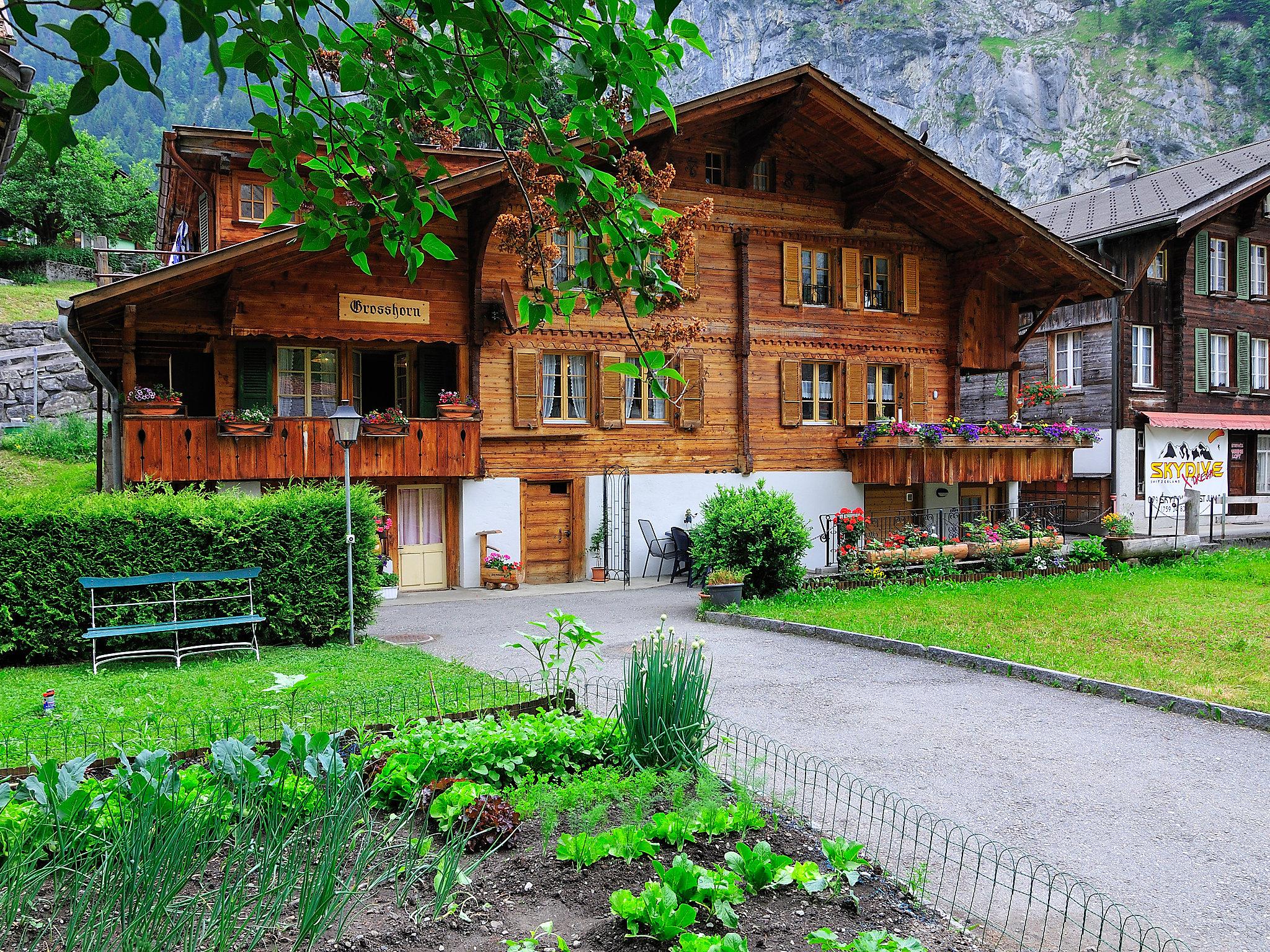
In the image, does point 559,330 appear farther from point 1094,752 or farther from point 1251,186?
point 1251,186

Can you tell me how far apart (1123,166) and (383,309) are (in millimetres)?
29668

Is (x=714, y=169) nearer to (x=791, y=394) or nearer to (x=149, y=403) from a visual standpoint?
(x=791, y=394)

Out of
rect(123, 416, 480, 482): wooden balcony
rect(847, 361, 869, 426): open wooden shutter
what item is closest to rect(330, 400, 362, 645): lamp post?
rect(123, 416, 480, 482): wooden balcony

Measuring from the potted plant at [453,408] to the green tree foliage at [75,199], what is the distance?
1382 inches

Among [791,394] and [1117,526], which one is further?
[791,394]

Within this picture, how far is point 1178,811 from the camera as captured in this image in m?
5.95

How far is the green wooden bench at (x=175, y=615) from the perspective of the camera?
33.8 feet

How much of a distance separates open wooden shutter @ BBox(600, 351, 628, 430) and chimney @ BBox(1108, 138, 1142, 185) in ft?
80.5

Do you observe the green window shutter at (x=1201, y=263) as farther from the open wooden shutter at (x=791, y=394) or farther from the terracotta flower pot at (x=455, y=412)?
the terracotta flower pot at (x=455, y=412)

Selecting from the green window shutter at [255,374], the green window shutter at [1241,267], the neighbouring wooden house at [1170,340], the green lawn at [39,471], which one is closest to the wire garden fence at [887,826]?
the green window shutter at [255,374]

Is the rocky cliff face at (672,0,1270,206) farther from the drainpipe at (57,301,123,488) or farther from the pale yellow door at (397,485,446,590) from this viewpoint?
the drainpipe at (57,301,123,488)

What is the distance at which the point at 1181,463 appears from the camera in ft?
97.3

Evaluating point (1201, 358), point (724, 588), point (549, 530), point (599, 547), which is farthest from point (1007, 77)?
point (724, 588)

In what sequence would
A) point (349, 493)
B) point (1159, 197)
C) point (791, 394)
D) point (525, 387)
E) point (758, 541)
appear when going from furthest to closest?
1. point (1159, 197)
2. point (791, 394)
3. point (525, 387)
4. point (758, 541)
5. point (349, 493)
